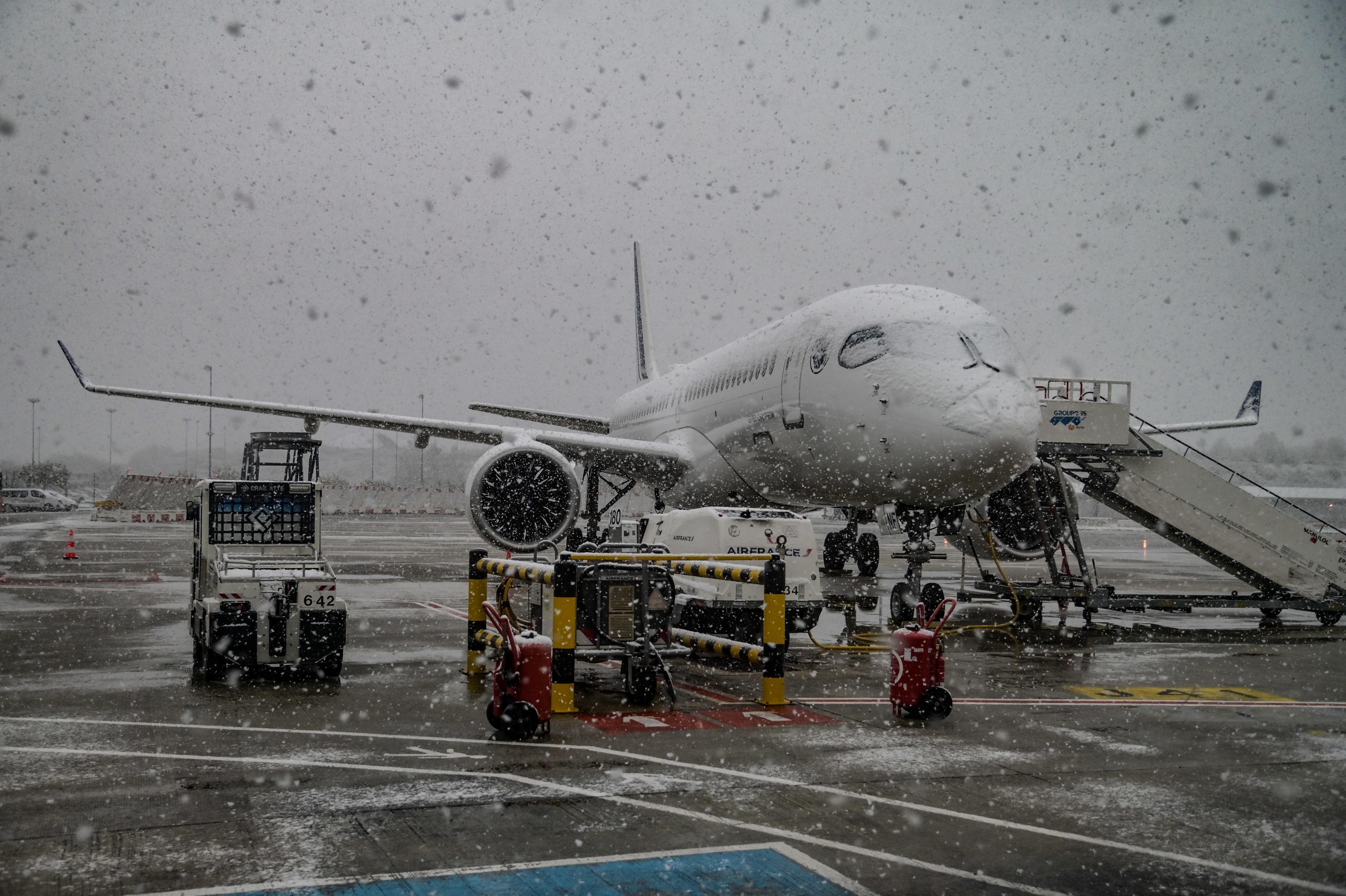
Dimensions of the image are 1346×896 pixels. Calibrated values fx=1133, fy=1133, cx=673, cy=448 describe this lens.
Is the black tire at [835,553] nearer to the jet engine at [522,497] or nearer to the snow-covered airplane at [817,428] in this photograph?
the snow-covered airplane at [817,428]

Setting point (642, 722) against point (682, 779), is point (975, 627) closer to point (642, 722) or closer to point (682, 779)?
point (642, 722)

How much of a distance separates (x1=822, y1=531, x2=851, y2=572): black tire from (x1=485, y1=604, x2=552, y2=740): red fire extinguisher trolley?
654 inches

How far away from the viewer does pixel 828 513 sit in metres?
25.4

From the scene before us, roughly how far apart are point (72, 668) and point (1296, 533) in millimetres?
17398

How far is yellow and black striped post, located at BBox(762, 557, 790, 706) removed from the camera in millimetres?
9391

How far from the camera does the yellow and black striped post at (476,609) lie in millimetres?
11484

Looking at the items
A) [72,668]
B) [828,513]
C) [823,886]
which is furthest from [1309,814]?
[828,513]

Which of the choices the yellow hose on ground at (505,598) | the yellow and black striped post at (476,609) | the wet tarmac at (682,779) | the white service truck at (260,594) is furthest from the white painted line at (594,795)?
the yellow and black striped post at (476,609)

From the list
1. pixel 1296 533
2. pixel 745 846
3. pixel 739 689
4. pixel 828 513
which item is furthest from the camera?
pixel 828 513

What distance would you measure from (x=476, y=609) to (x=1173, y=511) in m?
11.9

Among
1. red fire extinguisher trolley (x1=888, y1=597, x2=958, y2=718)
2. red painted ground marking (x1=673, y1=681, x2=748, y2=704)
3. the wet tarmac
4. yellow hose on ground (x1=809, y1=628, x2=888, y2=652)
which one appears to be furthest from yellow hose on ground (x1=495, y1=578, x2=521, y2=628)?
red fire extinguisher trolley (x1=888, y1=597, x2=958, y2=718)

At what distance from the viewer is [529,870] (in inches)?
200

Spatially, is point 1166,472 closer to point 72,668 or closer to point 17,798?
point 72,668

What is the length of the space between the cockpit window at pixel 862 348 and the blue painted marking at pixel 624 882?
1129 cm
